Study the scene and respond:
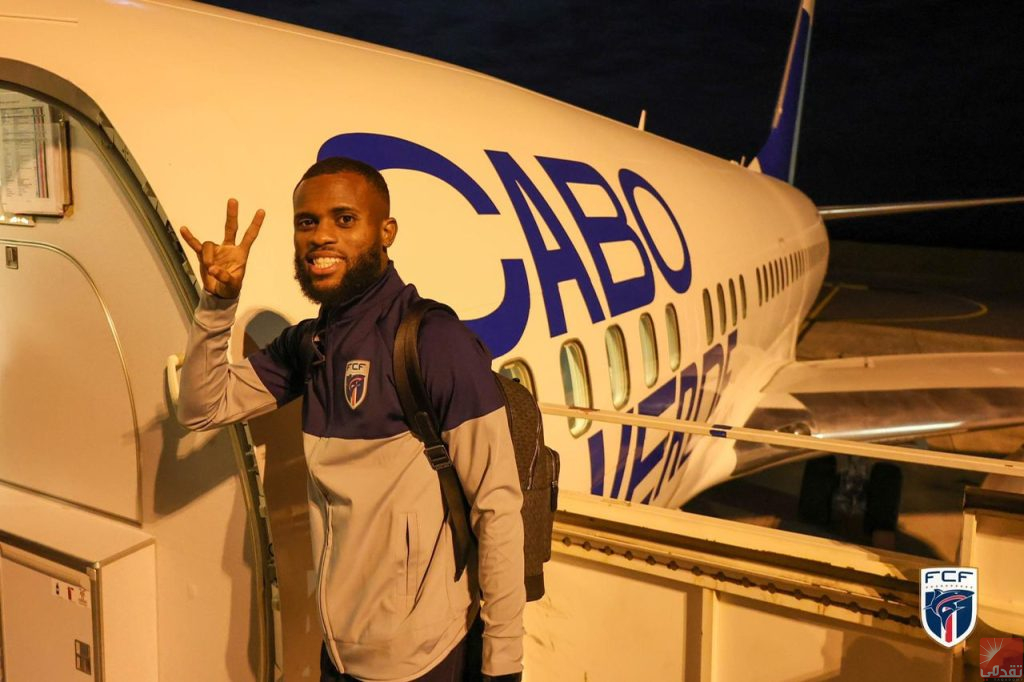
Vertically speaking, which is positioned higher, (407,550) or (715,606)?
(407,550)

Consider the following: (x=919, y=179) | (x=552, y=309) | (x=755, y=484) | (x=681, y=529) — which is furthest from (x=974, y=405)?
(x=919, y=179)

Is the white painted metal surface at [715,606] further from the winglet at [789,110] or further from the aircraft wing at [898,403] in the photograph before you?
the winglet at [789,110]

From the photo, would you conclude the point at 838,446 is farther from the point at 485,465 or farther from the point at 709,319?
the point at 709,319

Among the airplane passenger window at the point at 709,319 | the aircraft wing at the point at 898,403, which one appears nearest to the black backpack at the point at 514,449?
the airplane passenger window at the point at 709,319

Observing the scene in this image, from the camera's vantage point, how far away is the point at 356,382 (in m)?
1.88

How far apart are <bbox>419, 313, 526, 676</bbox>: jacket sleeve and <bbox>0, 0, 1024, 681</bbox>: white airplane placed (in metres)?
0.69

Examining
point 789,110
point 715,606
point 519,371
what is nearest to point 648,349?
point 519,371

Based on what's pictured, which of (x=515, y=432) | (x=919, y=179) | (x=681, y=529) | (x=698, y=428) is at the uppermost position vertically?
(x=919, y=179)

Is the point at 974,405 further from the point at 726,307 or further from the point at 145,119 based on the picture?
the point at 145,119

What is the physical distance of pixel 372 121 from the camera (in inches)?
121

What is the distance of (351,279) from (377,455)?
0.42 meters

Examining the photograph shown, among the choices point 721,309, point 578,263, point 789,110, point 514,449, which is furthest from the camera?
point 789,110

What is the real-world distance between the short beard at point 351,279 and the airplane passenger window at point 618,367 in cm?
236

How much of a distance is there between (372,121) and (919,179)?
9765 cm
